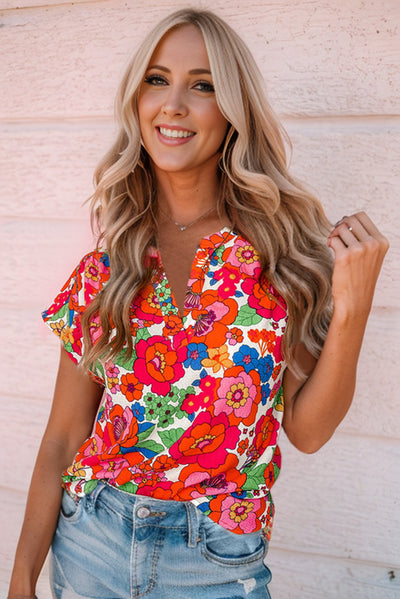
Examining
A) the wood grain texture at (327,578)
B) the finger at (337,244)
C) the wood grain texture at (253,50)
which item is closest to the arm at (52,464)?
the finger at (337,244)

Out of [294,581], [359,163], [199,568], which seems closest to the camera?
[199,568]

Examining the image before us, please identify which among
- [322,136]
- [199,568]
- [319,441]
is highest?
[322,136]

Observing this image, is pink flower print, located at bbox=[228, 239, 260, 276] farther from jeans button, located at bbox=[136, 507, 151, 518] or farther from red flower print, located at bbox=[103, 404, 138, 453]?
jeans button, located at bbox=[136, 507, 151, 518]

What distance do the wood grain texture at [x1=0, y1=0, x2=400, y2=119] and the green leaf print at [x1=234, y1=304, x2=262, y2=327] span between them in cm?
76

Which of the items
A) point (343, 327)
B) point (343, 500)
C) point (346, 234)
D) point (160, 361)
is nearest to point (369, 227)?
point (346, 234)

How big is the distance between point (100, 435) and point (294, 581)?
96 centimetres

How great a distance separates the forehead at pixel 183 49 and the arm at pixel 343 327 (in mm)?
487

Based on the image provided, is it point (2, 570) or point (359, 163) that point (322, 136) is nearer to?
point (359, 163)

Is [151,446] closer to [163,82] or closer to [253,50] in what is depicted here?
[163,82]

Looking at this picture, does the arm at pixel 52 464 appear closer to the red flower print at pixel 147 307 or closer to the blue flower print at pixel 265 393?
the red flower print at pixel 147 307

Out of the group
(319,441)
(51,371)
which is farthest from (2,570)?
(319,441)

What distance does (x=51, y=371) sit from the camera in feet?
8.00

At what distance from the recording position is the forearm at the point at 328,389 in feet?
4.90

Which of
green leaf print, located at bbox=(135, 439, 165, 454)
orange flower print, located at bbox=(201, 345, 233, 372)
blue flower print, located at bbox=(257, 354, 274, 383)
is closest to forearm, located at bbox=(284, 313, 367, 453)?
blue flower print, located at bbox=(257, 354, 274, 383)
